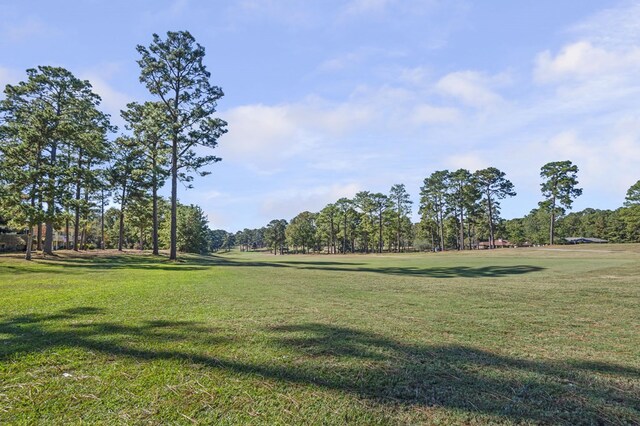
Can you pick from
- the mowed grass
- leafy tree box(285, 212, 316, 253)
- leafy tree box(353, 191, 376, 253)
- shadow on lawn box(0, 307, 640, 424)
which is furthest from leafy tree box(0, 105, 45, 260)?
leafy tree box(285, 212, 316, 253)

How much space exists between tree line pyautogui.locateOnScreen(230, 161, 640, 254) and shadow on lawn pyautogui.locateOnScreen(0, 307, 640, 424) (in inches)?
2693

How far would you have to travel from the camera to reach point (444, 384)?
3295 millimetres

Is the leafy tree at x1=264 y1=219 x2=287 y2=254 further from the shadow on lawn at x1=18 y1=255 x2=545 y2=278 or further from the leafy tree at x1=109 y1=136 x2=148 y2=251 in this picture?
the shadow on lawn at x1=18 y1=255 x2=545 y2=278

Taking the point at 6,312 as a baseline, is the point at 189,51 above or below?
above

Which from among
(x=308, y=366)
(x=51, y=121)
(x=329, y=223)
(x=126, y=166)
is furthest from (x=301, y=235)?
(x=308, y=366)

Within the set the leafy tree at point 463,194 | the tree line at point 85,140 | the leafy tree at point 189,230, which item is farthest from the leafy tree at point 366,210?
the tree line at point 85,140

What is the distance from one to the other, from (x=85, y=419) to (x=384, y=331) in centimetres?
385

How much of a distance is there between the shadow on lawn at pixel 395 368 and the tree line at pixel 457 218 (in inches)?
2693

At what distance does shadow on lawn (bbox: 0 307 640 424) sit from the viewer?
2926mm

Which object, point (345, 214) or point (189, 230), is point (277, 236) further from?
point (189, 230)

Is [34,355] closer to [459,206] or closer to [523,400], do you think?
[523,400]

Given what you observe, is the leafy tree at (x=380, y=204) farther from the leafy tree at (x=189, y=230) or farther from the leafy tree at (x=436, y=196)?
the leafy tree at (x=189, y=230)

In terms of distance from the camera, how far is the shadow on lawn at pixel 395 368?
293 centimetres

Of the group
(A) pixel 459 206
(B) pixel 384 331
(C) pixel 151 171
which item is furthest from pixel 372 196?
(B) pixel 384 331
